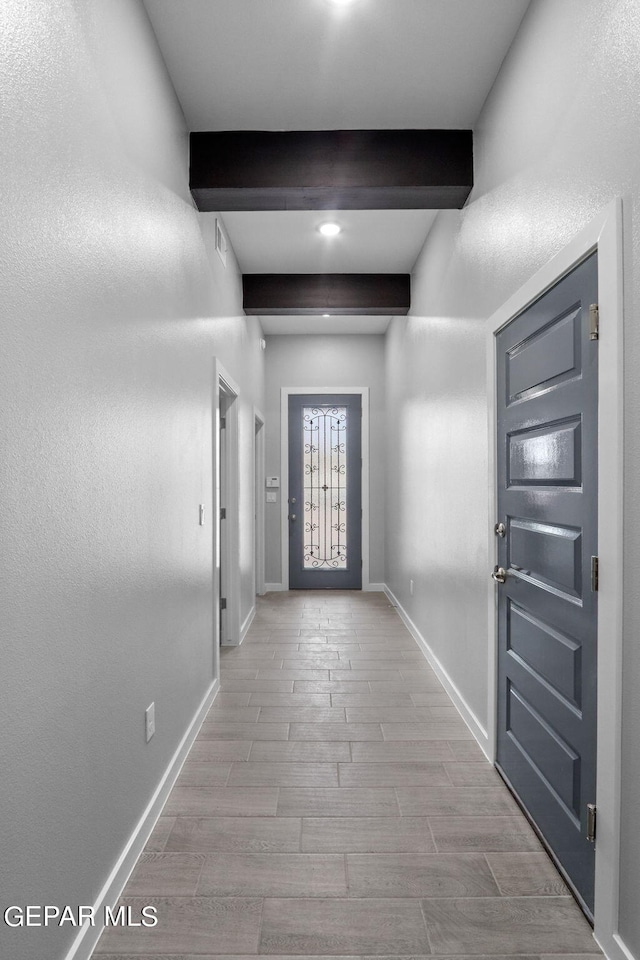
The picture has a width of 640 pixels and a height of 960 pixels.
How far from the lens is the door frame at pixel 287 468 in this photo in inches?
251

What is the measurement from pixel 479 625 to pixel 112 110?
241cm

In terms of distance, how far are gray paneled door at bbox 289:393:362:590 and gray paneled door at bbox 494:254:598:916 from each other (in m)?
4.08

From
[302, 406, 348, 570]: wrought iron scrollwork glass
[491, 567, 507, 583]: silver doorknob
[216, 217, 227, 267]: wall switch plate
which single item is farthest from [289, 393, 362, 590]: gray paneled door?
[491, 567, 507, 583]: silver doorknob

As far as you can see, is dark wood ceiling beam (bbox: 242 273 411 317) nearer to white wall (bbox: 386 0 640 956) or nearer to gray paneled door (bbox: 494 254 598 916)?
white wall (bbox: 386 0 640 956)

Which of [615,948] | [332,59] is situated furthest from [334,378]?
[615,948]

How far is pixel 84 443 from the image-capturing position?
1.46 m

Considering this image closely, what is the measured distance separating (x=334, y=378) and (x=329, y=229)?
8.70ft

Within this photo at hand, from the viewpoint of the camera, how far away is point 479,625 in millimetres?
2662

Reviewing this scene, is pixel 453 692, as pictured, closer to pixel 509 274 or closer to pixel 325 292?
pixel 509 274

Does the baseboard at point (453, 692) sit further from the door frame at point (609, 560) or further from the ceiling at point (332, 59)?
the ceiling at point (332, 59)

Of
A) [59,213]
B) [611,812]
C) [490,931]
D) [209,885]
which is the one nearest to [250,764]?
[209,885]

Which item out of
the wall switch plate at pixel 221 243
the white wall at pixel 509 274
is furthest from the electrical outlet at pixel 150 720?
the wall switch plate at pixel 221 243

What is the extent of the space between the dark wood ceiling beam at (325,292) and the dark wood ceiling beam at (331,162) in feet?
6.33

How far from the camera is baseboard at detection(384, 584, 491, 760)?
8.50ft
